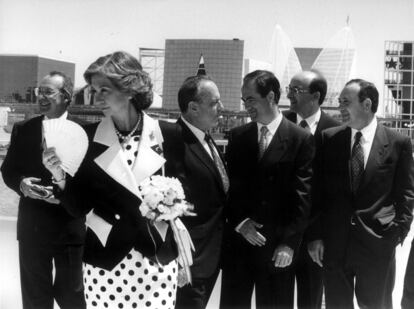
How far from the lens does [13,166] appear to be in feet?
11.8

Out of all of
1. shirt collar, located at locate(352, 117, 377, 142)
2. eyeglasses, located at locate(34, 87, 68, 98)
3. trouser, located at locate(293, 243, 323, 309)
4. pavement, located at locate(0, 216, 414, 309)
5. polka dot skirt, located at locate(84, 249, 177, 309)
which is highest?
eyeglasses, located at locate(34, 87, 68, 98)

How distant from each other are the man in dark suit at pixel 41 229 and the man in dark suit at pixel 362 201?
1.60 meters

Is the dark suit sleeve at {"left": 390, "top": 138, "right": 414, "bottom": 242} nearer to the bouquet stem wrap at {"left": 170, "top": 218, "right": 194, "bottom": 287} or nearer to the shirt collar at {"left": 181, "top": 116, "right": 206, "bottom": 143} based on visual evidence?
the shirt collar at {"left": 181, "top": 116, "right": 206, "bottom": 143}

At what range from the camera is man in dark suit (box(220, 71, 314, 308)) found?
10.8 feet

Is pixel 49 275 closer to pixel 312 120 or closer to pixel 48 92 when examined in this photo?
pixel 48 92

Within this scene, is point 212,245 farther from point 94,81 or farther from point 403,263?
point 403,263

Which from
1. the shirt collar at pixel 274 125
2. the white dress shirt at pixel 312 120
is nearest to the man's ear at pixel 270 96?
the shirt collar at pixel 274 125

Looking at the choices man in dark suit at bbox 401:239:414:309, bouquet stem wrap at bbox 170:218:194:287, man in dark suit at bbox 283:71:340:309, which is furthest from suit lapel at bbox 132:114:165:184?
man in dark suit at bbox 401:239:414:309

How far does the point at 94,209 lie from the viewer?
250 cm

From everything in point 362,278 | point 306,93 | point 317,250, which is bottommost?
point 362,278

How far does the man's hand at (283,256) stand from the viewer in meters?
3.29

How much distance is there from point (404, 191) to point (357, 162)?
34cm

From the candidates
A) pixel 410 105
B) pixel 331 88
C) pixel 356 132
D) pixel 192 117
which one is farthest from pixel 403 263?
pixel 331 88

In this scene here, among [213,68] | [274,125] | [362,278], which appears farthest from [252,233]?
[213,68]
